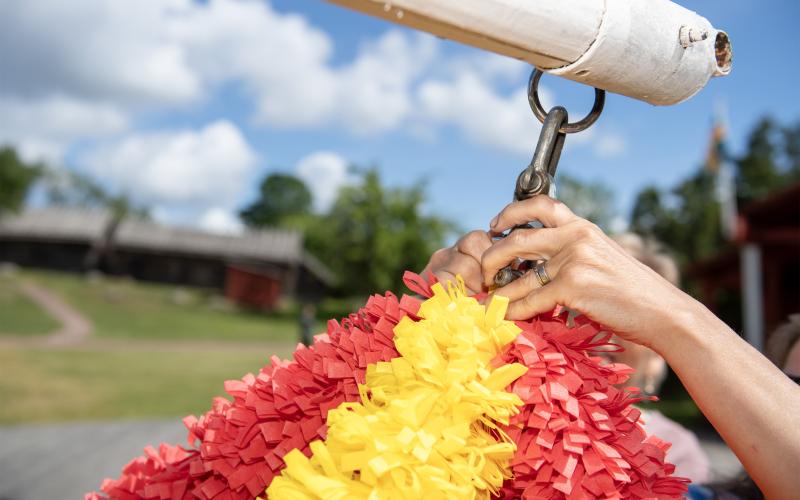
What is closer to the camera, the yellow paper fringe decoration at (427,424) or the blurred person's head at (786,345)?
the yellow paper fringe decoration at (427,424)

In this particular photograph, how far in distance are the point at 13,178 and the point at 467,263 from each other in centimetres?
7525

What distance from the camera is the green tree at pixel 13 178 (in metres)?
65.7

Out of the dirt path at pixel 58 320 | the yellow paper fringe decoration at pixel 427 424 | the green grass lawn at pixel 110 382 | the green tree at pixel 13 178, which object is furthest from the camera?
the green tree at pixel 13 178

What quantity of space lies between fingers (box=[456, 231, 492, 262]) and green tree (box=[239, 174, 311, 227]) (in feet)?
305

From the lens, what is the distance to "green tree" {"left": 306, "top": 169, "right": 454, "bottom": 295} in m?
35.0

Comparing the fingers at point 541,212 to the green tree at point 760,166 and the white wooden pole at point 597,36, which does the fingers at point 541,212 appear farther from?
the green tree at point 760,166

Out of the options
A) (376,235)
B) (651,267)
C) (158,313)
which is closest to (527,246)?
(651,267)

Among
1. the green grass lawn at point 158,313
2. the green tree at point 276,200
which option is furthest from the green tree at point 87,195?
the green grass lawn at point 158,313

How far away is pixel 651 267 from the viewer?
296 centimetres

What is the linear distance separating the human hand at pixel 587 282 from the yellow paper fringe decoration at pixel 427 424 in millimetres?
67

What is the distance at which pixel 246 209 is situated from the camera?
96188 mm

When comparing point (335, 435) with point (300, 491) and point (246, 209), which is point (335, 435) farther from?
point (246, 209)

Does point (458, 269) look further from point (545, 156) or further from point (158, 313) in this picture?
point (158, 313)

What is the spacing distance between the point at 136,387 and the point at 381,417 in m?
15.1
